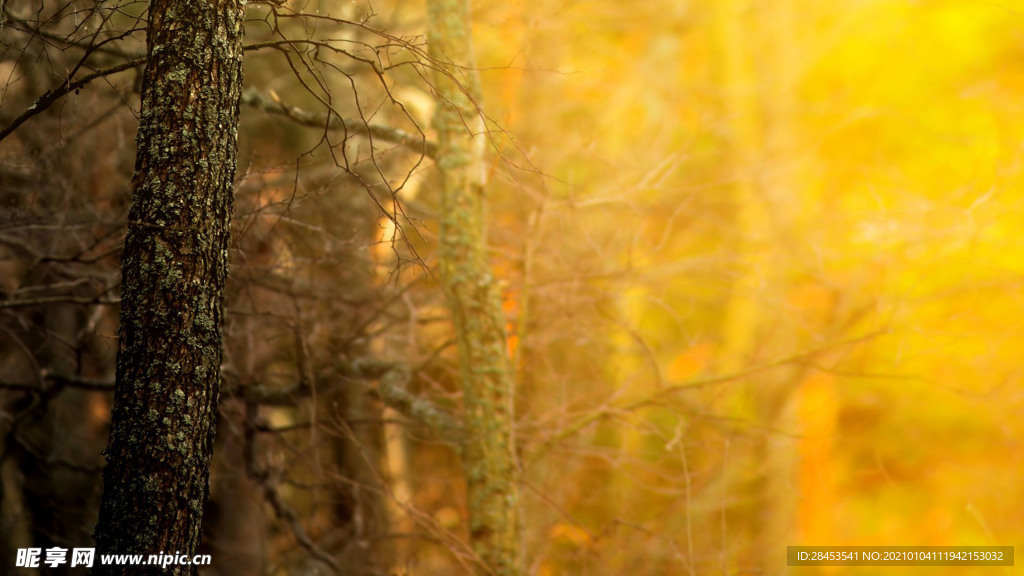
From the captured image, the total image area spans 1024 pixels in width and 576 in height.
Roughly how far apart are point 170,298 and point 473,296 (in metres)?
2.05

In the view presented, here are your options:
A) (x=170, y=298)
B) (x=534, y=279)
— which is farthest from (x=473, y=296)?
(x=170, y=298)

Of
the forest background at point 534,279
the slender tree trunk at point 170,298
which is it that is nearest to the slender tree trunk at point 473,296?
the forest background at point 534,279

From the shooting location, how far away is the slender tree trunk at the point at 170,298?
8.05ft

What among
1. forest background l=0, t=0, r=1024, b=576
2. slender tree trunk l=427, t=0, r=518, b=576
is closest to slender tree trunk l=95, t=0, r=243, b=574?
forest background l=0, t=0, r=1024, b=576

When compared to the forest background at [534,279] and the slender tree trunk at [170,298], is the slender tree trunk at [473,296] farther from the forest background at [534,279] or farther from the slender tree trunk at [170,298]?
the slender tree trunk at [170,298]

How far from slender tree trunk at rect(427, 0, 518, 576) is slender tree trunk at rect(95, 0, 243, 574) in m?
1.88

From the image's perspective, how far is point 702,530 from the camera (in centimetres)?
895

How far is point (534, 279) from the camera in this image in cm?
544

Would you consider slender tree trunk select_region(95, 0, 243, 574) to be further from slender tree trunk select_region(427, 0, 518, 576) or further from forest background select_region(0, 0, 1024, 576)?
slender tree trunk select_region(427, 0, 518, 576)

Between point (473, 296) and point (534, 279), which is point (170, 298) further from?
point (534, 279)

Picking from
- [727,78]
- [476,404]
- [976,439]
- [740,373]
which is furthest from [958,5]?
[476,404]

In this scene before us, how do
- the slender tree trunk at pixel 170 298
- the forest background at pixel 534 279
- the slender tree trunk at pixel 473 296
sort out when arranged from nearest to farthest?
the slender tree trunk at pixel 170 298
the slender tree trunk at pixel 473 296
the forest background at pixel 534 279

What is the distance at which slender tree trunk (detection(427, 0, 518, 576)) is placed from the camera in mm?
4301

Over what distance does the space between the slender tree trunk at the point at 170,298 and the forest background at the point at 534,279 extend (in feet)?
0.83
